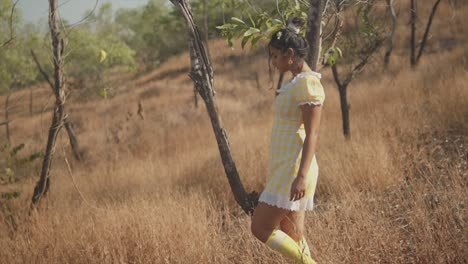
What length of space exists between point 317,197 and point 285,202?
7.19 ft

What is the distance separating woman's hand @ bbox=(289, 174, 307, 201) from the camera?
173 cm

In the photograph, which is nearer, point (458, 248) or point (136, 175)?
point (458, 248)

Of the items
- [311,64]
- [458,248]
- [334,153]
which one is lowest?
[334,153]

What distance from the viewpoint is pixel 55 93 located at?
145 inches

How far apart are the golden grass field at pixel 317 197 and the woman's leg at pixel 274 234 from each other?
323 mm

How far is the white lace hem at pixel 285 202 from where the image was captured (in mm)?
1829

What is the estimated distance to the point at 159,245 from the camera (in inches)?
104

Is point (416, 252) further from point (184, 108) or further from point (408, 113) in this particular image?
point (184, 108)

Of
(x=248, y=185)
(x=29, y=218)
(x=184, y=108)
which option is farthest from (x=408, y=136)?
(x=184, y=108)

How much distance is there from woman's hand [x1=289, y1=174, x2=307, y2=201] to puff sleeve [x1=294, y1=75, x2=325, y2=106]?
364mm

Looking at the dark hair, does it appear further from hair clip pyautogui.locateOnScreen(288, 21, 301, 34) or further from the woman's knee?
the woman's knee

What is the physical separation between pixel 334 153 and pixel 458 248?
2.53m

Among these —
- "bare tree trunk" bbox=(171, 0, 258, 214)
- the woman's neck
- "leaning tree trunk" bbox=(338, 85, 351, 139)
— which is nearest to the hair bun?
the woman's neck

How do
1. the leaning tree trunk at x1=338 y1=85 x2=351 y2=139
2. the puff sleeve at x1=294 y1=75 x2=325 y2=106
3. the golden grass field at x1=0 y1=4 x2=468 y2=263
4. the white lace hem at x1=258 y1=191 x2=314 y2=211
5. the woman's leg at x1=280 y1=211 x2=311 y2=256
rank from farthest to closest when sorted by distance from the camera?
the leaning tree trunk at x1=338 y1=85 x2=351 y2=139 < the golden grass field at x1=0 y1=4 x2=468 y2=263 < the woman's leg at x1=280 y1=211 x2=311 y2=256 < the white lace hem at x1=258 y1=191 x2=314 y2=211 < the puff sleeve at x1=294 y1=75 x2=325 y2=106
